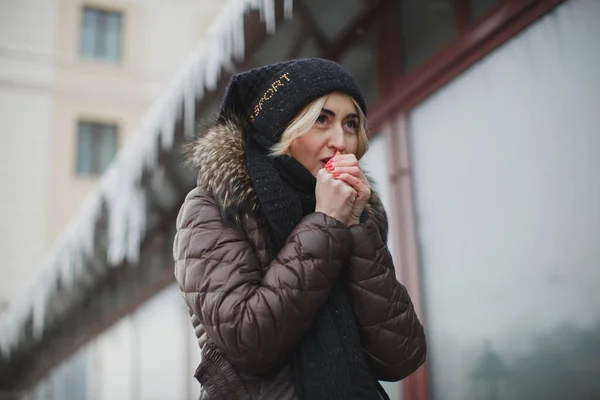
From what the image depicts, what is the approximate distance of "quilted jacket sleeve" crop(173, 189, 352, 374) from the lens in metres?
1.57

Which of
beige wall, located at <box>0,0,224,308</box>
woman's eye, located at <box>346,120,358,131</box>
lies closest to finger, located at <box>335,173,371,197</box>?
woman's eye, located at <box>346,120,358,131</box>

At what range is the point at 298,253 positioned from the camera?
163 centimetres

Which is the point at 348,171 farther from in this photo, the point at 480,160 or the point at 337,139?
the point at 480,160

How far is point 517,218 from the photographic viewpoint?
3.34 metres

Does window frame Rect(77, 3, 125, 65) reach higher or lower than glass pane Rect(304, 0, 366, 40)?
higher

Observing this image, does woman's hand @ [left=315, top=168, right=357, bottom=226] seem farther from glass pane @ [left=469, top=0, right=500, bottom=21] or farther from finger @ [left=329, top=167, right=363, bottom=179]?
glass pane @ [left=469, top=0, right=500, bottom=21]

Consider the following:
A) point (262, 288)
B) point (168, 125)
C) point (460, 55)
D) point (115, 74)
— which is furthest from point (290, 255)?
point (115, 74)

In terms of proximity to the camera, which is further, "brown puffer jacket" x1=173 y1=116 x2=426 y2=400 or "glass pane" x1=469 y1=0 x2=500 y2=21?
"glass pane" x1=469 y1=0 x2=500 y2=21

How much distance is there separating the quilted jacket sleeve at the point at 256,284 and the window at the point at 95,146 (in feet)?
53.0

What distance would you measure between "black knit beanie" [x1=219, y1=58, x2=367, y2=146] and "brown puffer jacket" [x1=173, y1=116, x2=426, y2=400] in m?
0.12

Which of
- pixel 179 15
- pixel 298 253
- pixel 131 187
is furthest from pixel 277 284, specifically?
pixel 179 15

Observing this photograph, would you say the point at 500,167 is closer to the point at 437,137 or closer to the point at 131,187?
the point at 437,137

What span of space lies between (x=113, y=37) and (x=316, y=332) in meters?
17.8

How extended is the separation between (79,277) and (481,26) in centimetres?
679
